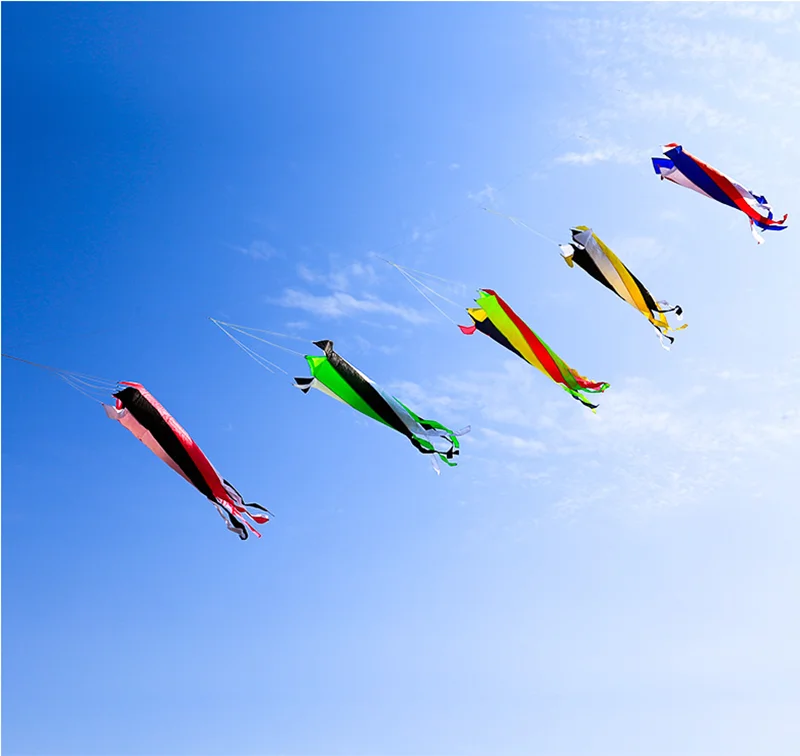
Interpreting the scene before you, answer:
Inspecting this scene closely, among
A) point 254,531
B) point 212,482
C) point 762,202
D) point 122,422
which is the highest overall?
point 762,202

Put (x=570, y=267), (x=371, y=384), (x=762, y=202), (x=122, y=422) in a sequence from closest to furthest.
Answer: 1. (x=122, y=422)
2. (x=371, y=384)
3. (x=570, y=267)
4. (x=762, y=202)

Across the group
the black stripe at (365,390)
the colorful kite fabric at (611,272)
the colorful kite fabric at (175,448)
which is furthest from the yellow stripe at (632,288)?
the colorful kite fabric at (175,448)

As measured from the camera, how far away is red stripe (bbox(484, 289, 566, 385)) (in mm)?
15820

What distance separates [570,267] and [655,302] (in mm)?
2229

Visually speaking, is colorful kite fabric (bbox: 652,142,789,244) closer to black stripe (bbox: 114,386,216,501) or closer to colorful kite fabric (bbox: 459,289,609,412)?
colorful kite fabric (bbox: 459,289,609,412)

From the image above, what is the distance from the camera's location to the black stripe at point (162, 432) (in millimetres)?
13594

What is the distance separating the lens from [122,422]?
13.5 m

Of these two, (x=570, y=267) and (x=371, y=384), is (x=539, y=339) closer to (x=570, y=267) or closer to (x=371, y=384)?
(x=570, y=267)

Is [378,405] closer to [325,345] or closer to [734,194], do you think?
[325,345]

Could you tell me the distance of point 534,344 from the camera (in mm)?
16047

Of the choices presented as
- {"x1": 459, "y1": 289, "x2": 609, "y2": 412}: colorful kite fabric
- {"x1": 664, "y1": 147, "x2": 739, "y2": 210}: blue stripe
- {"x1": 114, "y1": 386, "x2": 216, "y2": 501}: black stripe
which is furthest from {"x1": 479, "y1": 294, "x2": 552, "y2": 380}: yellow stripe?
{"x1": 114, "y1": 386, "x2": 216, "y2": 501}: black stripe

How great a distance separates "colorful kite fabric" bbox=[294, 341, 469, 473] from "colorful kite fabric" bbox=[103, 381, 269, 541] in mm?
2355

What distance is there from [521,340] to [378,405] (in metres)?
3.30

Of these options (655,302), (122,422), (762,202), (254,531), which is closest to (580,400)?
(655,302)
